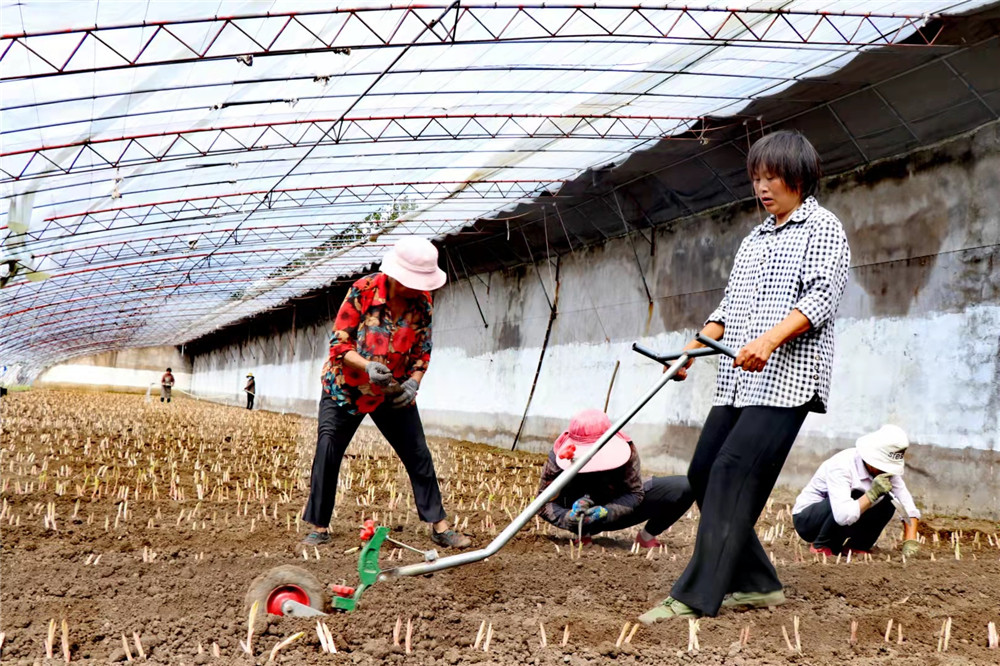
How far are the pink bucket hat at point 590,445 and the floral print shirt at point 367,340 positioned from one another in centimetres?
89

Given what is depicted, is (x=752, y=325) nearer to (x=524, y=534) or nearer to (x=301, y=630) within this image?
(x=301, y=630)

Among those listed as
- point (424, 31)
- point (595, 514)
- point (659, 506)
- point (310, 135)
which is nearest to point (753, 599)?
point (595, 514)

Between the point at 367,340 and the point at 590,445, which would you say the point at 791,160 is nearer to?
the point at 590,445

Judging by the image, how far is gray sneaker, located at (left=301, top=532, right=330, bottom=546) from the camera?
3.96 metres

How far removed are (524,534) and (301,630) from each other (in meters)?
2.19

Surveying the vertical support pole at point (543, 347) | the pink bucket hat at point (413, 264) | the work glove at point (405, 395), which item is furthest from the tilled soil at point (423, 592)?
the vertical support pole at point (543, 347)

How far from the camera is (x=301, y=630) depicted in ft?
8.13

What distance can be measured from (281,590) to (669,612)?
4.11 feet

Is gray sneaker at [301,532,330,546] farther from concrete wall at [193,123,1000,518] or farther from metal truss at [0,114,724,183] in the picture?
metal truss at [0,114,724,183]

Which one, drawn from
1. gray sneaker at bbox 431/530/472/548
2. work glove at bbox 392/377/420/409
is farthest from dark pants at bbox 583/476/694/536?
A: work glove at bbox 392/377/420/409

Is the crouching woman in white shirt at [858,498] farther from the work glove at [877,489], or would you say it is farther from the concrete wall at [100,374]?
the concrete wall at [100,374]

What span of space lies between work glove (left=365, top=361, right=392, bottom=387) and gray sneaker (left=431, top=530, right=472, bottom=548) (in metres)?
0.85

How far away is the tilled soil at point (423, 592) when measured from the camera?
2424 mm

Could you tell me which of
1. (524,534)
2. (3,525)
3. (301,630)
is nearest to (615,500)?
(524,534)
